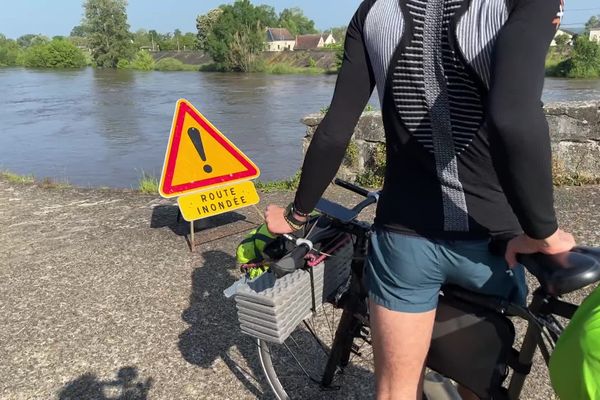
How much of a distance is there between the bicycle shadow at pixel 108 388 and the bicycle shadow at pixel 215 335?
308mm

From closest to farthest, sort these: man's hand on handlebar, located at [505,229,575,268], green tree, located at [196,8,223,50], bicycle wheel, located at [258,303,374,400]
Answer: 1. man's hand on handlebar, located at [505,229,575,268]
2. bicycle wheel, located at [258,303,374,400]
3. green tree, located at [196,8,223,50]

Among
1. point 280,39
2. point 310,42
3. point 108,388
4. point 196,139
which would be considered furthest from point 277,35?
point 108,388

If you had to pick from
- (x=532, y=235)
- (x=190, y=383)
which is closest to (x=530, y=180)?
(x=532, y=235)

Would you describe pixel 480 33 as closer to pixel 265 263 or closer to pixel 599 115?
pixel 265 263

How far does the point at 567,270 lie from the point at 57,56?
7766cm

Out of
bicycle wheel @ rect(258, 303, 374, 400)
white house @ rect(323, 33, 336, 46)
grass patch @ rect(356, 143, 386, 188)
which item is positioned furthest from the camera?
white house @ rect(323, 33, 336, 46)

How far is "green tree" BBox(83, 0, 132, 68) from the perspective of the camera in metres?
72.2

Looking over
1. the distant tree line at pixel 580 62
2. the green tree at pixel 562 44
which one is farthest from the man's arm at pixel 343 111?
the green tree at pixel 562 44

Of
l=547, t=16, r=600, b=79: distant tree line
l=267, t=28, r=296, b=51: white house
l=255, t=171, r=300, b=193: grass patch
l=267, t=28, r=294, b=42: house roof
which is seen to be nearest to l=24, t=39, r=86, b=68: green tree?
l=267, t=28, r=296, b=51: white house

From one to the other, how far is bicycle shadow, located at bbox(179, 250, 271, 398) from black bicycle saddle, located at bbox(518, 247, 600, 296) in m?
1.88

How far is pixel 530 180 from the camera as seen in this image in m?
1.18

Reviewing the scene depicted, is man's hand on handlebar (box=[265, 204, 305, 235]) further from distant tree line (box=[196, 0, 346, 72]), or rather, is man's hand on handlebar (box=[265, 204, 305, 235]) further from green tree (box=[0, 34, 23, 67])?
green tree (box=[0, 34, 23, 67])

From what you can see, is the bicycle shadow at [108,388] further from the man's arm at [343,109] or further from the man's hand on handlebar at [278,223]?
the man's arm at [343,109]

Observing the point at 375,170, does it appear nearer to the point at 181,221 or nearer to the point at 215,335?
the point at 181,221
